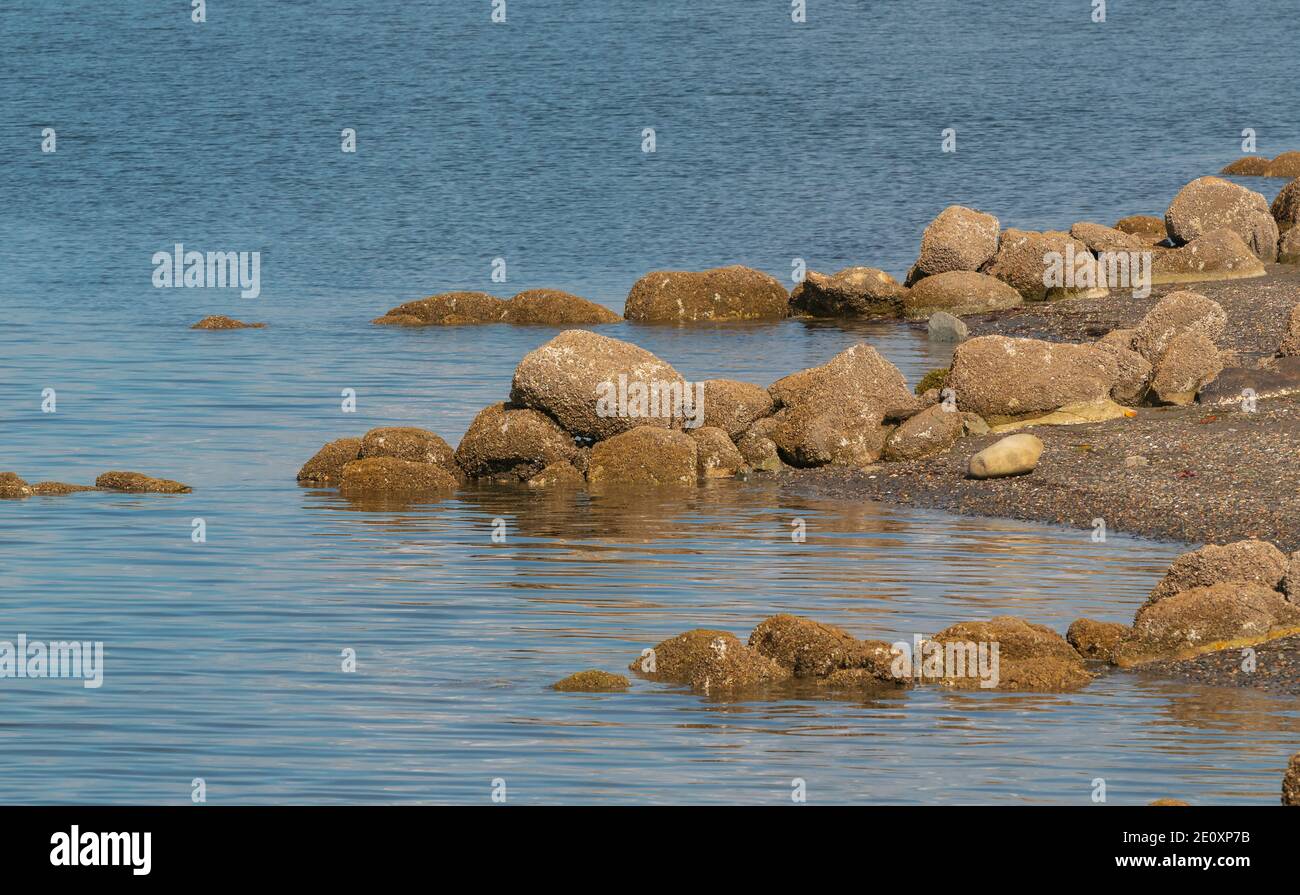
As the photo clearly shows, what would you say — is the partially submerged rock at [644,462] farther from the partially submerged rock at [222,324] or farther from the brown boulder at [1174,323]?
the partially submerged rock at [222,324]

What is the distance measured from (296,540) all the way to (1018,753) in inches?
567

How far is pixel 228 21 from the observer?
147125 millimetres

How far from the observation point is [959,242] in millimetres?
56812

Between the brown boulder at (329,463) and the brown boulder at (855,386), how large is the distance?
25.4 feet

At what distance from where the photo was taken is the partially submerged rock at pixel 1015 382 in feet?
118

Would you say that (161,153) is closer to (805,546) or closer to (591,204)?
(591,204)

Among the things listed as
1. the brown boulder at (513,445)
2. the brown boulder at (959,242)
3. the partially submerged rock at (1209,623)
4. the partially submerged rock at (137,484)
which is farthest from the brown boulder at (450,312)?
the partially submerged rock at (1209,623)

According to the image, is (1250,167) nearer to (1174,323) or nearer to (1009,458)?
(1174,323)

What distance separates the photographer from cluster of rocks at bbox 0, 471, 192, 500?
1336 inches

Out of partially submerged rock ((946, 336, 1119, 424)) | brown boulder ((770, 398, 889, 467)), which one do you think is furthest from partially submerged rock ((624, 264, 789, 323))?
brown boulder ((770, 398, 889, 467))

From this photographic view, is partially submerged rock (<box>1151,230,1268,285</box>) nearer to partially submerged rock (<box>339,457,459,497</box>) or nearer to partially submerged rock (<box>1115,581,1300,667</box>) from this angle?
partially submerged rock (<box>339,457,459,497</box>)
